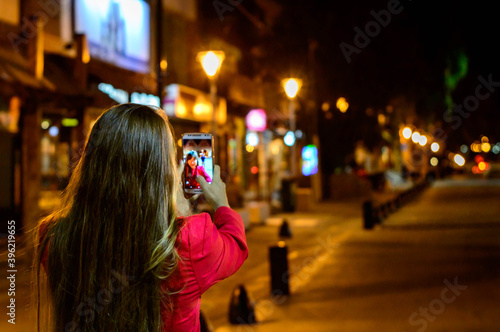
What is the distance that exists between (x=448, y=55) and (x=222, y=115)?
20.8 metres

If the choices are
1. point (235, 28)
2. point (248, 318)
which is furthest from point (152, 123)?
point (235, 28)

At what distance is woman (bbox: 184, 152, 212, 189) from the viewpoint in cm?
226

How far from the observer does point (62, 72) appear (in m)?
13.9

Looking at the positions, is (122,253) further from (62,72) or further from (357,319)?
(62,72)

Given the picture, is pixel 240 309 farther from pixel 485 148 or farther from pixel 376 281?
pixel 485 148

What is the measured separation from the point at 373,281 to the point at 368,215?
312 inches

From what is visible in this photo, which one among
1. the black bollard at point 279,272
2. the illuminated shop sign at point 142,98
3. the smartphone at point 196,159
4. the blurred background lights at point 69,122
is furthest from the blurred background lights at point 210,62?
the smartphone at point 196,159

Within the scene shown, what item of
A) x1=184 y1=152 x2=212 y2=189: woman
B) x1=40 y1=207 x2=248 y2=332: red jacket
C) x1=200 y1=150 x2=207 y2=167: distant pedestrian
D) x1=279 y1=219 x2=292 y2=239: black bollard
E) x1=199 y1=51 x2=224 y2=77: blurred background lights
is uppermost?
x1=199 y1=51 x2=224 y2=77: blurred background lights
